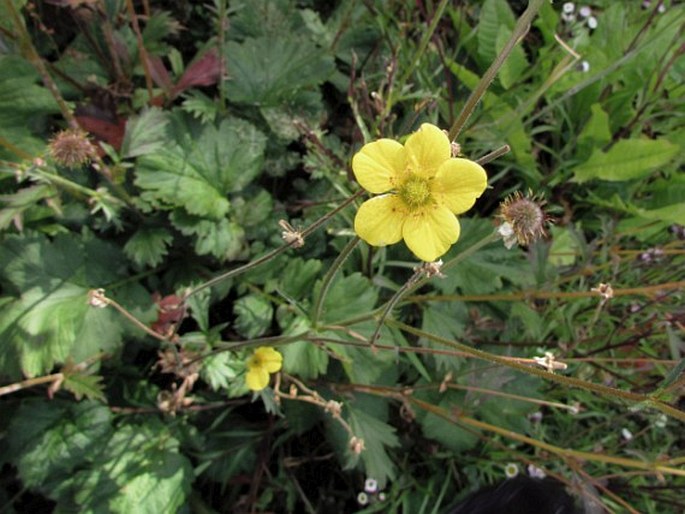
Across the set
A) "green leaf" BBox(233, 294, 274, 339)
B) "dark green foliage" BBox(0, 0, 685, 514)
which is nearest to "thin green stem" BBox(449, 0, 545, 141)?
"dark green foliage" BBox(0, 0, 685, 514)

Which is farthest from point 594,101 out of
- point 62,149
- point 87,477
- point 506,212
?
point 87,477

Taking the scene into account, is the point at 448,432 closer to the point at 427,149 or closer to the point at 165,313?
the point at 165,313

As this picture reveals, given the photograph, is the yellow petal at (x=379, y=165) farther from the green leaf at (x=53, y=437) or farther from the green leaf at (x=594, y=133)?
the green leaf at (x=594, y=133)

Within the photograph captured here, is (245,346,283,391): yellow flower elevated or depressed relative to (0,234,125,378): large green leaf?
depressed

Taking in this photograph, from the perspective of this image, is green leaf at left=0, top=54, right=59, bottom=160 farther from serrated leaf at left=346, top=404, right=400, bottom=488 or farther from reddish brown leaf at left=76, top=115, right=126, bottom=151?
serrated leaf at left=346, top=404, right=400, bottom=488

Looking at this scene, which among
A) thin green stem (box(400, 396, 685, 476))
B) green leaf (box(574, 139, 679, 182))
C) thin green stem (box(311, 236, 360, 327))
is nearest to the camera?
thin green stem (box(311, 236, 360, 327))

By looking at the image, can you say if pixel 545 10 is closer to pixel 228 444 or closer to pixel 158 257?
pixel 158 257

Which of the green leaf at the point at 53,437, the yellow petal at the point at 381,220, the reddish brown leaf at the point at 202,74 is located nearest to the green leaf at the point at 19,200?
the reddish brown leaf at the point at 202,74

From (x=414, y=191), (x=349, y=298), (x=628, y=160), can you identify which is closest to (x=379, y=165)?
(x=414, y=191)
